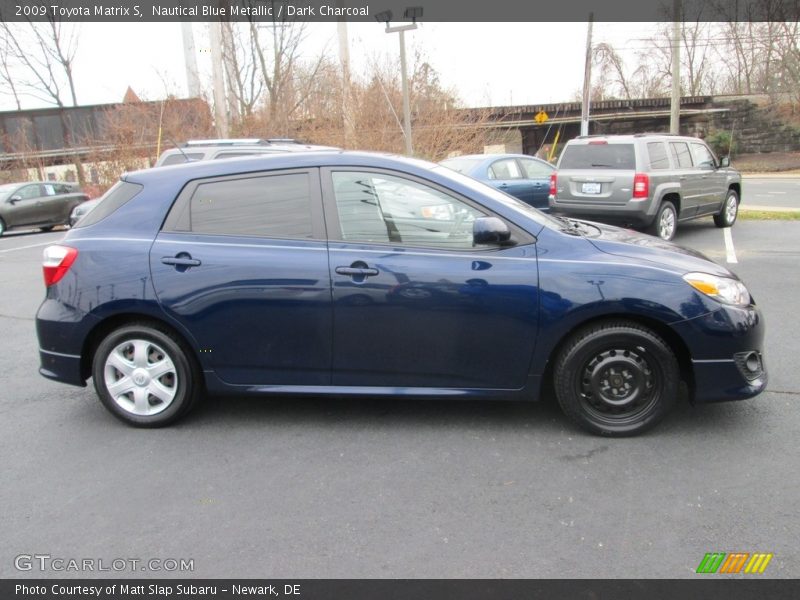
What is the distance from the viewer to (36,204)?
704 inches

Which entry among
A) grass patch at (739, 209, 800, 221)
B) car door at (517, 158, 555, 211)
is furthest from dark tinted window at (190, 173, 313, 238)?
grass patch at (739, 209, 800, 221)

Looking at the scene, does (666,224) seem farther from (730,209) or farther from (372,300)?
(372,300)

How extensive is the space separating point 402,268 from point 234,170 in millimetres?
1277

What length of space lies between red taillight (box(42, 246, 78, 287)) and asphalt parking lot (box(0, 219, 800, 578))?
3.25ft

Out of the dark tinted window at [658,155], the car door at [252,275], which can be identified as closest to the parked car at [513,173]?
the dark tinted window at [658,155]

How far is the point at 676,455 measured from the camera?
3.59 meters

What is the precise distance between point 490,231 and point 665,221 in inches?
311

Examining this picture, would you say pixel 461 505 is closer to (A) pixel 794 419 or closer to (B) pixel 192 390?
(B) pixel 192 390

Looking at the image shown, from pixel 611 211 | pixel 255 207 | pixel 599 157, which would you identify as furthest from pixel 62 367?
pixel 599 157

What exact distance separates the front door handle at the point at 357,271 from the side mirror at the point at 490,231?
0.62 m

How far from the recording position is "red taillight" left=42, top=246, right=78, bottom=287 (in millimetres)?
4043
